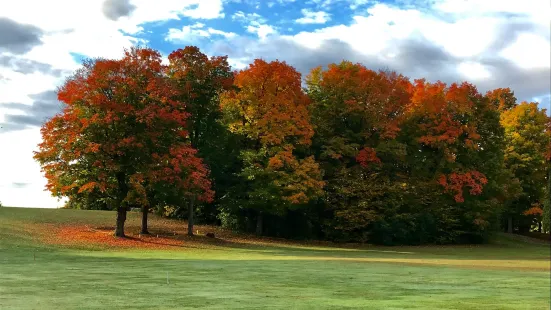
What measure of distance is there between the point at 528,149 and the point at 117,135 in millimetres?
49266

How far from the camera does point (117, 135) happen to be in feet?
132

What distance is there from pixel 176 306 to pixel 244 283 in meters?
4.81

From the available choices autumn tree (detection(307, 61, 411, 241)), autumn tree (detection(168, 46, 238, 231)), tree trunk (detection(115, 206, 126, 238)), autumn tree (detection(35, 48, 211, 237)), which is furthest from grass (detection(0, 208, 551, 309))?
autumn tree (detection(307, 61, 411, 241))

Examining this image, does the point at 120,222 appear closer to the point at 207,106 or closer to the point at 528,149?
the point at 207,106

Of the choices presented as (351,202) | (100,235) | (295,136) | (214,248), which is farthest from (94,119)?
(351,202)

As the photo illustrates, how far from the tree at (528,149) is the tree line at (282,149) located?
3517 mm

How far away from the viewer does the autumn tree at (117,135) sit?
128 ft

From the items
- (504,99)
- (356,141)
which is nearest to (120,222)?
(356,141)

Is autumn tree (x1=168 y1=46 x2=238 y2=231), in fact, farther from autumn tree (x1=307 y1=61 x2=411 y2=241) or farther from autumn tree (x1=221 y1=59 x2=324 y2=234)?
autumn tree (x1=307 y1=61 x2=411 y2=241)

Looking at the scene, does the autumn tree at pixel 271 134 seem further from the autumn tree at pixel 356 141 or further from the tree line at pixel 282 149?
the autumn tree at pixel 356 141

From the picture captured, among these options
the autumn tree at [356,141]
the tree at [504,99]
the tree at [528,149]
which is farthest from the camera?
the tree at [504,99]

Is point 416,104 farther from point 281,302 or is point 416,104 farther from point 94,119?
point 281,302

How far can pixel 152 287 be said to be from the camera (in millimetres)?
14508

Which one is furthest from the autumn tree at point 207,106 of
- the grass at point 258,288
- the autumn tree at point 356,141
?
the grass at point 258,288
